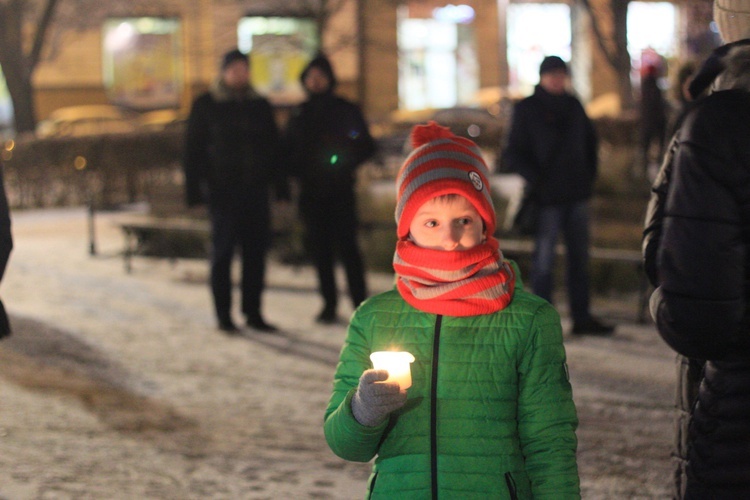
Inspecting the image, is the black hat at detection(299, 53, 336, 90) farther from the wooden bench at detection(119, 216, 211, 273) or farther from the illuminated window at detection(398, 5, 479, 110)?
the illuminated window at detection(398, 5, 479, 110)

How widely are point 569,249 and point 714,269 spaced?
5365 mm

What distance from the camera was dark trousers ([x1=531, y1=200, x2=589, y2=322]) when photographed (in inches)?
313

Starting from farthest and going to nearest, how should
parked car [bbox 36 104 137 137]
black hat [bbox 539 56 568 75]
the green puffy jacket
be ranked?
parked car [bbox 36 104 137 137] < black hat [bbox 539 56 568 75] < the green puffy jacket

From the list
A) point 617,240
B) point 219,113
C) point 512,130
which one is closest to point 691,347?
point 512,130

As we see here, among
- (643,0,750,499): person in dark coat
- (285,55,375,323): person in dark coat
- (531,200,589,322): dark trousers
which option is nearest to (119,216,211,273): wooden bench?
(285,55,375,323): person in dark coat

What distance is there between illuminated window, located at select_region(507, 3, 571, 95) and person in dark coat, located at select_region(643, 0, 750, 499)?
3956cm

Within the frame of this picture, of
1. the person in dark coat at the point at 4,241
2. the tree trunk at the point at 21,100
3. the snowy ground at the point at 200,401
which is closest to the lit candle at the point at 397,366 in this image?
the person in dark coat at the point at 4,241

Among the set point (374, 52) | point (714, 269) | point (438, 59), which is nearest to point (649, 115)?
point (714, 269)

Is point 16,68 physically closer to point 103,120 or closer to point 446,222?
point 103,120

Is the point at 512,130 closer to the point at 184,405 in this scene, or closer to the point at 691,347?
the point at 184,405

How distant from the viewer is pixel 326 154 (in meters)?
8.49

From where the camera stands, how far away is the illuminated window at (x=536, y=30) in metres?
42.2

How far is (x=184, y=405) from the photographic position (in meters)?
6.61

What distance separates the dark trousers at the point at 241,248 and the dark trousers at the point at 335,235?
1.09 ft
